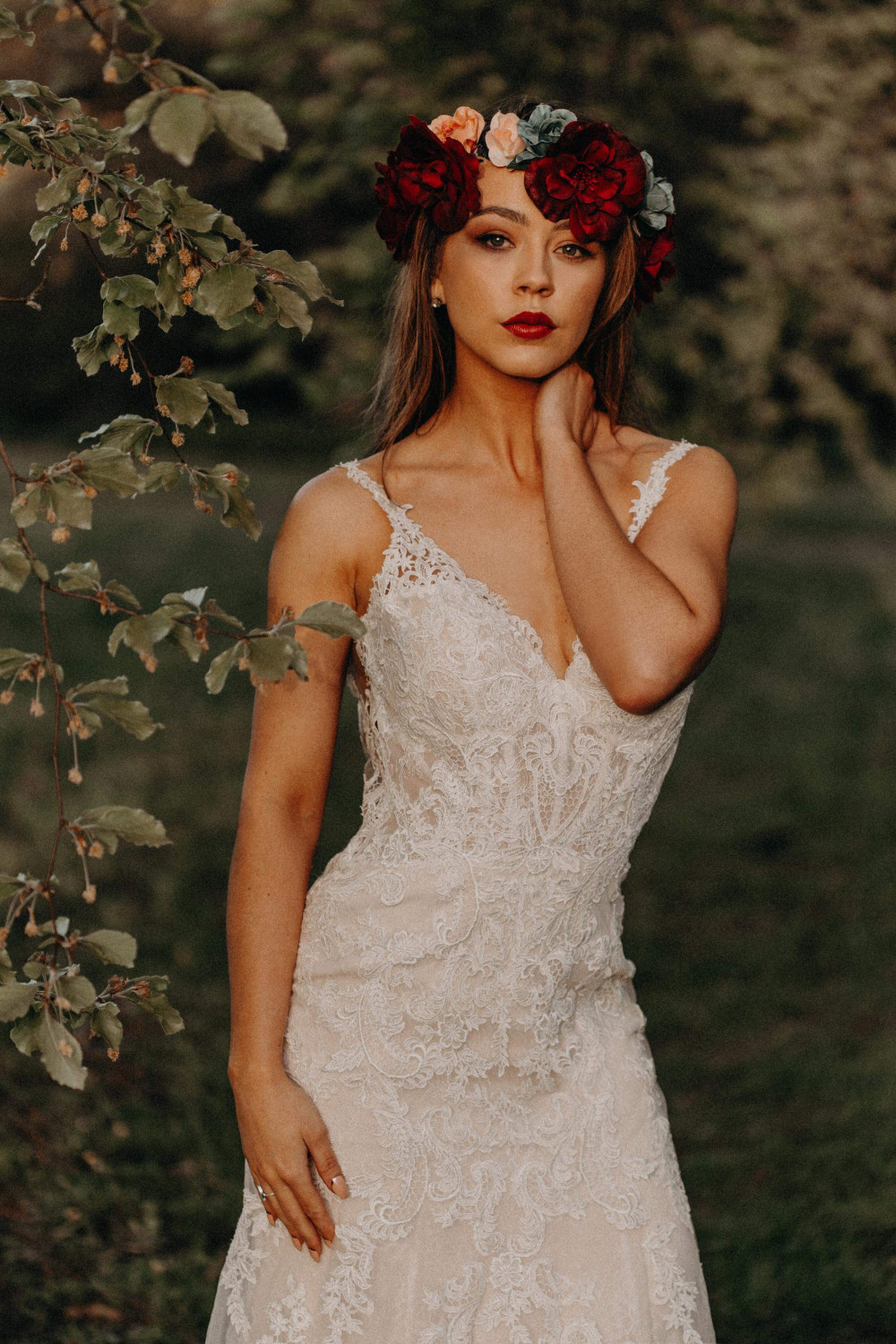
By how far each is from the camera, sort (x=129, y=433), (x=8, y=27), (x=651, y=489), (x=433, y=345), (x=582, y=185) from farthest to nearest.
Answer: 1. (x=433, y=345)
2. (x=651, y=489)
3. (x=582, y=185)
4. (x=129, y=433)
5. (x=8, y=27)

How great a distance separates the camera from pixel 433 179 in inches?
91.0

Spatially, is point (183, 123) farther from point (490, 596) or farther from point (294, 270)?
point (490, 596)

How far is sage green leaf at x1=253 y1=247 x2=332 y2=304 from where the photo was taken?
164 cm

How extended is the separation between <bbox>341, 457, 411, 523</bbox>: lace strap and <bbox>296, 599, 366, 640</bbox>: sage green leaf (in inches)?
32.4

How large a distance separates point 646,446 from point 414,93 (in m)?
3.21

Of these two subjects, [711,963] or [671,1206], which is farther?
[711,963]

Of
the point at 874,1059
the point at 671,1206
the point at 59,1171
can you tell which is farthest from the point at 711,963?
the point at 671,1206

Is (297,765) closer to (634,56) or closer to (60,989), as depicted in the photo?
(60,989)

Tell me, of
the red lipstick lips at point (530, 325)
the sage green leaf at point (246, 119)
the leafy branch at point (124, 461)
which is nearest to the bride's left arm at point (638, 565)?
the red lipstick lips at point (530, 325)

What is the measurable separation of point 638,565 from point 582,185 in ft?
1.94

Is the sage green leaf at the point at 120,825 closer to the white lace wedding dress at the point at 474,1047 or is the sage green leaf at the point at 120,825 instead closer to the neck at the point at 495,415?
the white lace wedding dress at the point at 474,1047

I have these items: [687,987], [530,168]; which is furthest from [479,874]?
[687,987]

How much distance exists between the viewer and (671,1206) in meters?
2.28

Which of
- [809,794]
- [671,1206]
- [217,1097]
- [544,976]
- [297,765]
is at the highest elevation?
[297,765]
